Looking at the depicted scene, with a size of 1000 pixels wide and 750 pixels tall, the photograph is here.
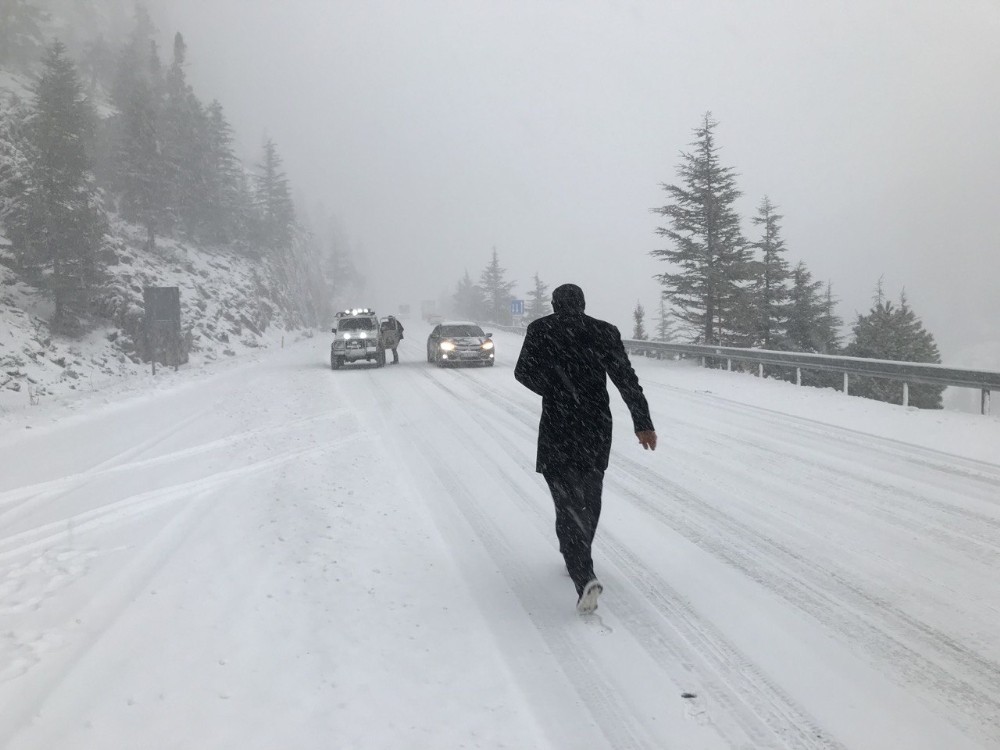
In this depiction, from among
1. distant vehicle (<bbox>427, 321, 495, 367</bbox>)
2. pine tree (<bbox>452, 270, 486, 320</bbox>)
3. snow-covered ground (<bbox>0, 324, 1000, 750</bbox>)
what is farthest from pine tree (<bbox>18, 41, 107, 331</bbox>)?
pine tree (<bbox>452, 270, 486, 320</bbox>)

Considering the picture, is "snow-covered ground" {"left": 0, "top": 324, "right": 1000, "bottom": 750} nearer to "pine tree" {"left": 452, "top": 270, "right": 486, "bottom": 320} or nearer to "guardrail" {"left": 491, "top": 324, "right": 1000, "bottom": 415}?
"guardrail" {"left": 491, "top": 324, "right": 1000, "bottom": 415}

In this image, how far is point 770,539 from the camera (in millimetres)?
5707

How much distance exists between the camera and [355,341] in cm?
2305

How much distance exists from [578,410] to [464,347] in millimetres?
18553

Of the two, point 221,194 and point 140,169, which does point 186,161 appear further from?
point 140,169

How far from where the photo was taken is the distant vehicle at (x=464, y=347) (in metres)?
22.9

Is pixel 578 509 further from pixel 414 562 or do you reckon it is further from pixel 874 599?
pixel 874 599

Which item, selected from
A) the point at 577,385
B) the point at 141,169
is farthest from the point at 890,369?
the point at 141,169

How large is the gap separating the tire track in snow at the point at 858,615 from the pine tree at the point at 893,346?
28.2 m

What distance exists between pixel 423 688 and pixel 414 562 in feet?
6.35

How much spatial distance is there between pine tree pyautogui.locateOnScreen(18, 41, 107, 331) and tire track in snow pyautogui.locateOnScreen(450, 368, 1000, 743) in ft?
86.3

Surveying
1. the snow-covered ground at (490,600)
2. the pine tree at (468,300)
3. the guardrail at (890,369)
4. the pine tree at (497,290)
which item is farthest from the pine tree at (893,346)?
the pine tree at (468,300)

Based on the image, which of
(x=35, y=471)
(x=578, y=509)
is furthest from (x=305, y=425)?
(x=578, y=509)

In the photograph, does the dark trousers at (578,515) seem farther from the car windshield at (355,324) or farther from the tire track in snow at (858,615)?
the car windshield at (355,324)
